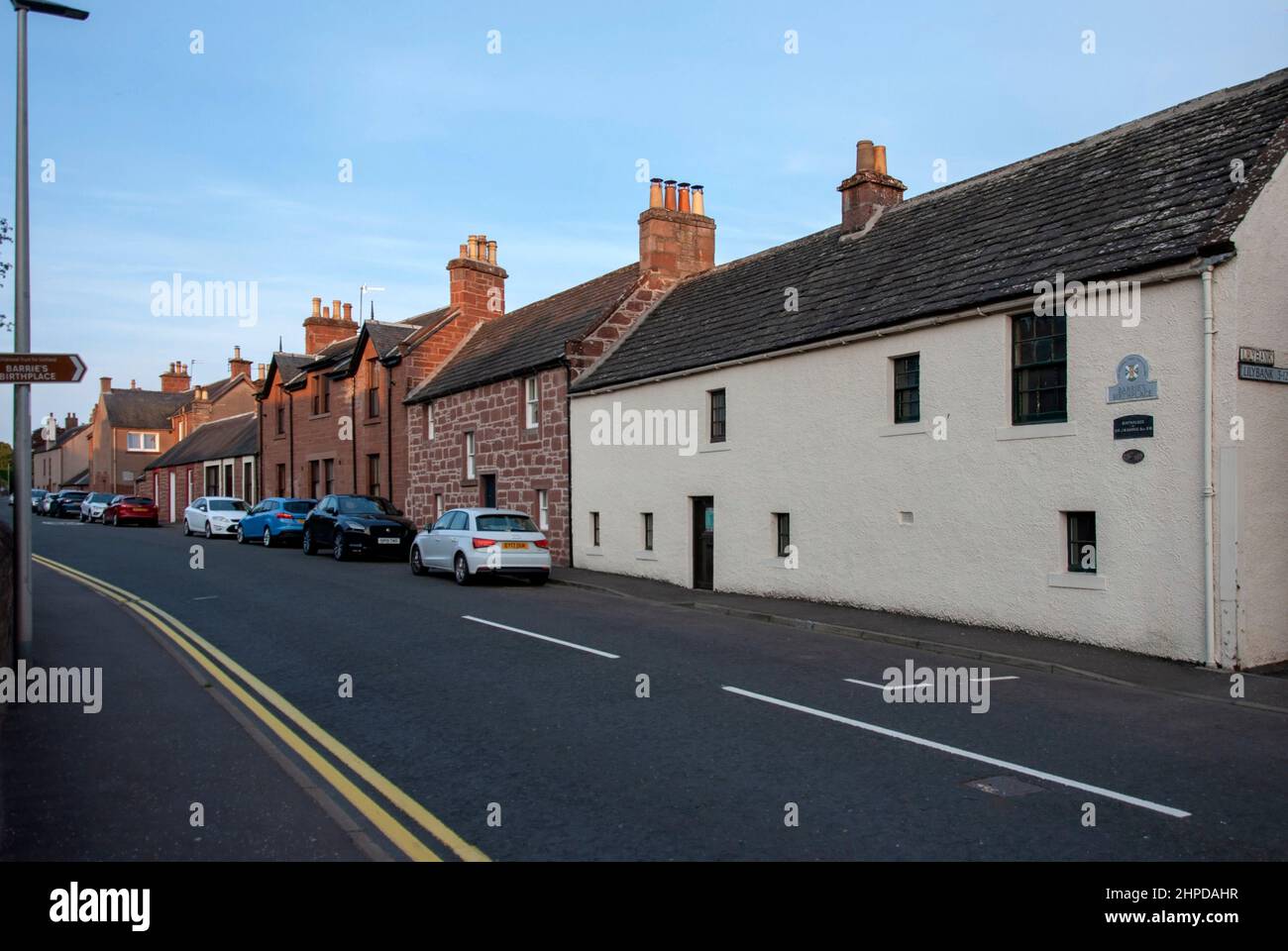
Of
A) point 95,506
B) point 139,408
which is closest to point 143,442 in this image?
point 139,408

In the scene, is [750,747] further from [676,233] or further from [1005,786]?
[676,233]

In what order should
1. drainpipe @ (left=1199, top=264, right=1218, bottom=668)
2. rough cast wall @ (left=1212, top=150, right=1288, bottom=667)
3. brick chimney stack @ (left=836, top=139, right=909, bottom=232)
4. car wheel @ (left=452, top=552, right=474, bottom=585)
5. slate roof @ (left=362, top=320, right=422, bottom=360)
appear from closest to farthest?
drainpipe @ (left=1199, top=264, right=1218, bottom=668), rough cast wall @ (left=1212, top=150, right=1288, bottom=667), car wheel @ (left=452, top=552, right=474, bottom=585), brick chimney stack @ (left=836, top=139, right=909, bottom=232), slate roof @ (left=362, top=320, right=422, bottom=360)

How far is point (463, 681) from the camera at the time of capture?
9531 millimetres

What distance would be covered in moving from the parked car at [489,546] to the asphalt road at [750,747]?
528cm

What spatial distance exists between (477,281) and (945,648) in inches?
1024

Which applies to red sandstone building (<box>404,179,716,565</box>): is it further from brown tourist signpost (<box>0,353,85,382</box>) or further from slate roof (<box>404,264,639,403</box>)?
brown tourist signpost (<box>0,353,85,382</box>)

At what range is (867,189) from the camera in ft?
65.2

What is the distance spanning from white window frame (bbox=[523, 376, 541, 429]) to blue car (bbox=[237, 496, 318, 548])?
8.74 metres

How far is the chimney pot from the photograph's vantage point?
65.8 feet

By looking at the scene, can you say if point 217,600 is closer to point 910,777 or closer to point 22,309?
point 22,309

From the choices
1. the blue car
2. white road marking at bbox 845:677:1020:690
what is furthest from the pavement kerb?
the blue car

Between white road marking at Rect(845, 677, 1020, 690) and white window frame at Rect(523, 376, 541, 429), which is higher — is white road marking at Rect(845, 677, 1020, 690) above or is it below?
below

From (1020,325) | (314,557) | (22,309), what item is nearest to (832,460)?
(1020,325)

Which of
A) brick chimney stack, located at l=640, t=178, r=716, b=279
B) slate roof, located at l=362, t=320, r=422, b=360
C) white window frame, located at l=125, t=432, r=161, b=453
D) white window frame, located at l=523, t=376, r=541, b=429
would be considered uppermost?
brick chimney stack, located at l=640, t=178, r=716, b=279
